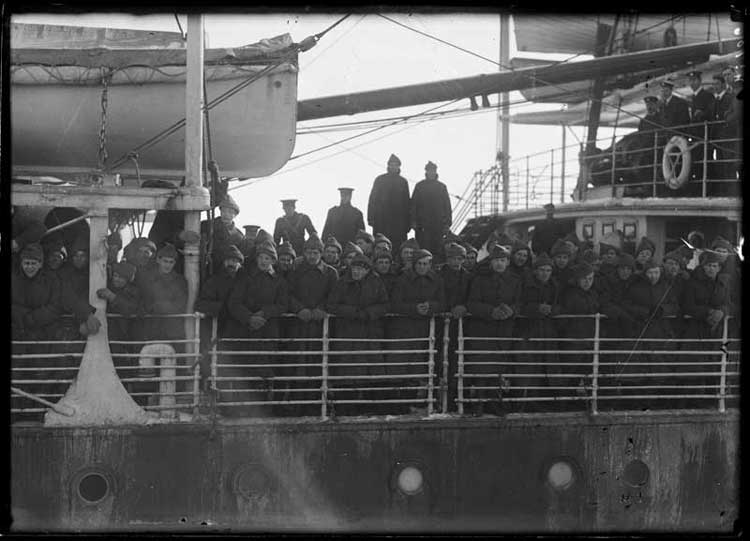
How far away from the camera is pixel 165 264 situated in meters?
8.15

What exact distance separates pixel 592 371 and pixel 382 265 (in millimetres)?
2297

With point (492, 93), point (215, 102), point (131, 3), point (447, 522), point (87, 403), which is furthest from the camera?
point (492, 93)

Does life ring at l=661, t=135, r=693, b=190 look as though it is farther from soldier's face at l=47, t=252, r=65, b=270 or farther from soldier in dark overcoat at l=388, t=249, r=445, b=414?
soldier's face at l=47, t=252, r=65, b=270

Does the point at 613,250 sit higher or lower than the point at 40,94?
lower

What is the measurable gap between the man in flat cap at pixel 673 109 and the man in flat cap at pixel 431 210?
3019 mm

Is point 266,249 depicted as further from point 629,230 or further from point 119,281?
point 629,230

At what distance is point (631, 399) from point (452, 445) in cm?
199

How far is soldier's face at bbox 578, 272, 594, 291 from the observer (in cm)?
891

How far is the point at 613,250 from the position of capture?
9602 mm

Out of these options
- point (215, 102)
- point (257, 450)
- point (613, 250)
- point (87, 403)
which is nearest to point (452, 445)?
point (257, 450)

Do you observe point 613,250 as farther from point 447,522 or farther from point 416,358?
point 447,522

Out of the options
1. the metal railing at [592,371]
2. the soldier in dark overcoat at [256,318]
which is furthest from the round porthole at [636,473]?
the soldier in dark overcoat at [256,318]

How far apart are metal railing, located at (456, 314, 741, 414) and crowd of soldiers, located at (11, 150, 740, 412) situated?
0.07m

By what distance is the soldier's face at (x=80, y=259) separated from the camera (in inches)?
324
